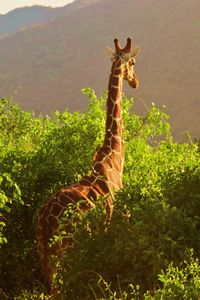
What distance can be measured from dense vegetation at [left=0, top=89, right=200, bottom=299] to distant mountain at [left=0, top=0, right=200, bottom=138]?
2526 inches

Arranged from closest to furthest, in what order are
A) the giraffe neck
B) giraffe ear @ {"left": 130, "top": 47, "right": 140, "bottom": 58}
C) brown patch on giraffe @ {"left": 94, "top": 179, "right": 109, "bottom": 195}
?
brown patch on giraffe @ {"left": 94, "top": 179, "right": 109, "bottom": 195} < the giraffe neck < giraffe ear @ {"left": 130, "top": 47, "right": 140, "bottom": 58}

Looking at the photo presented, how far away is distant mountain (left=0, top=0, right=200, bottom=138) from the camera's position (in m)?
98.2

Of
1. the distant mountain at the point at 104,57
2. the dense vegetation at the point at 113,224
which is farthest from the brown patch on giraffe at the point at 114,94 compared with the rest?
the distant mountain at the point at 104,57

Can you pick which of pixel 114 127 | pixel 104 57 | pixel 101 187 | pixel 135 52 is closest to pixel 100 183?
pixel 101 187

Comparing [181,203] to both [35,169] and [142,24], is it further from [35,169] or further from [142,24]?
[142,24]

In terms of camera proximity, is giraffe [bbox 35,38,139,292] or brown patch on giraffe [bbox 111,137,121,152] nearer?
giraffe [bbox 35,38,139,292]

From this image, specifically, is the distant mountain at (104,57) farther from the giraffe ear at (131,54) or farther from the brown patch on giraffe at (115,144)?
the brown patch on giraffe at (115,144)

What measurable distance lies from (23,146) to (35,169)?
209cm

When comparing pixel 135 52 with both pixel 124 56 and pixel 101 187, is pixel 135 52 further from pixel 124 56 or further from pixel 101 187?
pixel 101 187

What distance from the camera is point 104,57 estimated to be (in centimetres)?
12769

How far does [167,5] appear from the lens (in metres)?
134

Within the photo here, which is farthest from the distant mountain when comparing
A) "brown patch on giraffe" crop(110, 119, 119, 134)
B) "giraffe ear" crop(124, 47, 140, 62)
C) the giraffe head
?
"brown patch on giraffe" crop(110, 119, 119, 134)

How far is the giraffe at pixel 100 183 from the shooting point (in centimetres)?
1012

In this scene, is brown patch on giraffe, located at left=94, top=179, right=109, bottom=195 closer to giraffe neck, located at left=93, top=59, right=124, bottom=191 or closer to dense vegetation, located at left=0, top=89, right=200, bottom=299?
giraffe neck, located at left=93, top=59, right=124, bottom=191
